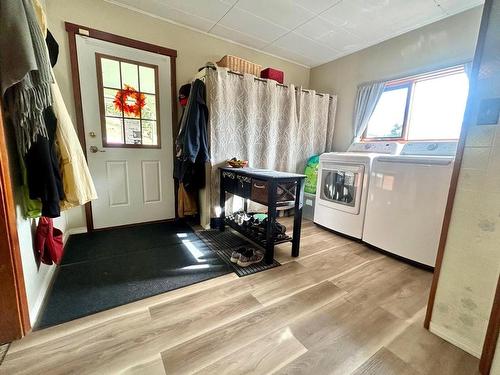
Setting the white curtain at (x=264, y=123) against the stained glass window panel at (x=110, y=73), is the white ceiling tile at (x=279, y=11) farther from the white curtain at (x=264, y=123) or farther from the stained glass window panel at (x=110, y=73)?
the stained glass window panel at (x=110, y=73)

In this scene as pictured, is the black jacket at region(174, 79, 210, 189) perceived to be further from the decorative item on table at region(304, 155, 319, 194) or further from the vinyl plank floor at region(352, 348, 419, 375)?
the vinyl plank floor at region(352, 348, 419, 375)

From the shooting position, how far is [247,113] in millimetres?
2566

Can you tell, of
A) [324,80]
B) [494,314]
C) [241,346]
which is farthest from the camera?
[324,80]

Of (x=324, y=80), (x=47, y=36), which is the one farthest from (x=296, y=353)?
(x=324, y=80)

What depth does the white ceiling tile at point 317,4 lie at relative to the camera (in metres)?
2.02

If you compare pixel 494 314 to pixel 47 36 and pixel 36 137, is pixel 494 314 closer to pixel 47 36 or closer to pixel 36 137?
pixel 36 137

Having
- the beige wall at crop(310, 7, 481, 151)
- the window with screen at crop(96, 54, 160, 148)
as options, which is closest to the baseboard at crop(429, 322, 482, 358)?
the beige wall at crop(310, 7, 481, 151)

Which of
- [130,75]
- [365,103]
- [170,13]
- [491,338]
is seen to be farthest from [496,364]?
[170,13]

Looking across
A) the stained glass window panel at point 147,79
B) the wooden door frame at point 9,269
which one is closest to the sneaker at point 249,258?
the wooden door frame at point 9,269

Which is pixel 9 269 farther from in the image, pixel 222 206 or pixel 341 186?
pixel 341 186

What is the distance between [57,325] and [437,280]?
2.05 m

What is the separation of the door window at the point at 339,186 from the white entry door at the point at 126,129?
1.89m

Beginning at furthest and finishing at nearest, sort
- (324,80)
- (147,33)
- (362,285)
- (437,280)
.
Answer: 1. (324,80)
2. (147,33)
3. (362,285)
4. (437,280)

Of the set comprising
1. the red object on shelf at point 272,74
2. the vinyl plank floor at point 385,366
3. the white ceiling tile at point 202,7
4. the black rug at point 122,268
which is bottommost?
the vinyl plank floor at point 385,366
